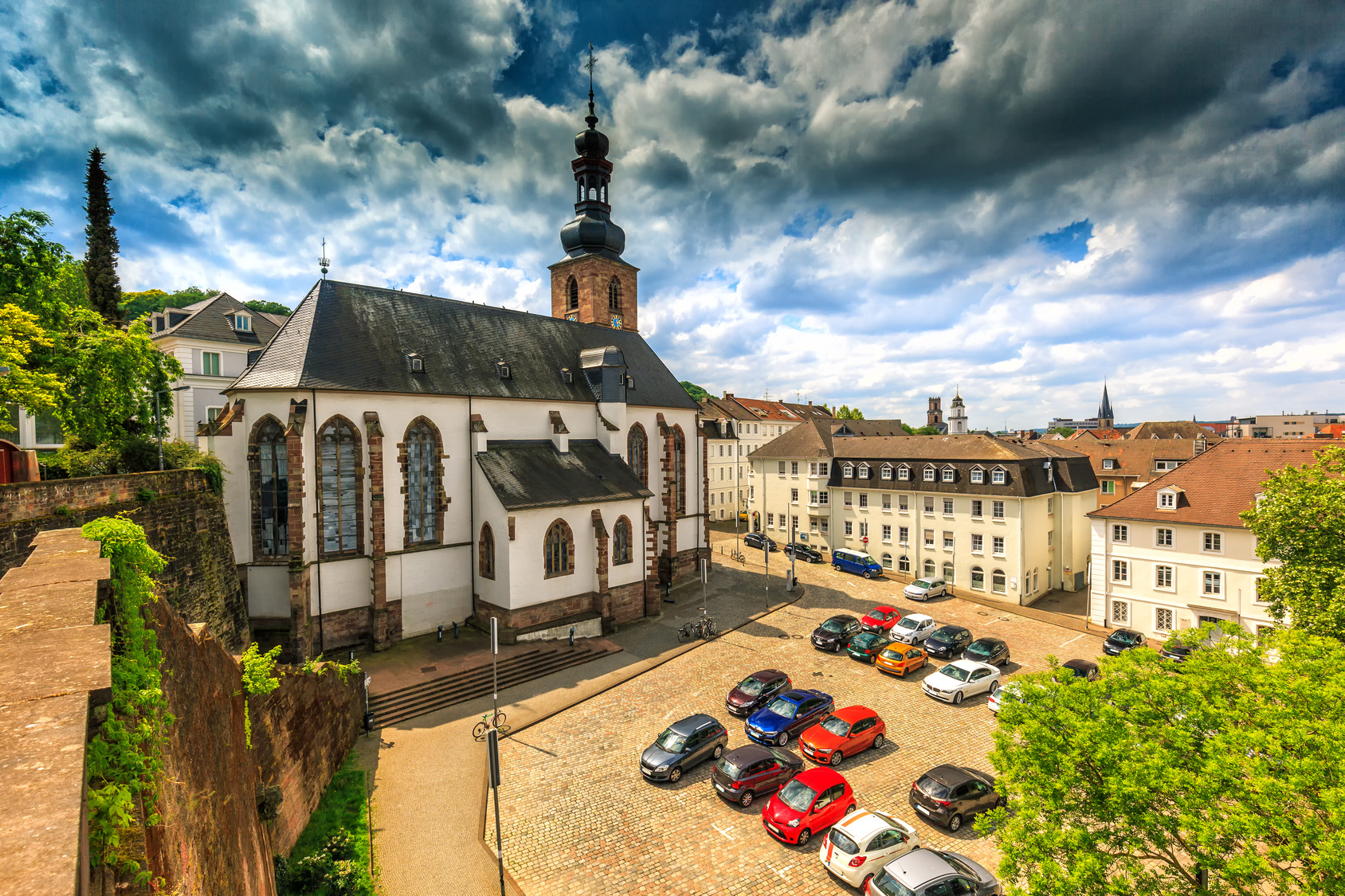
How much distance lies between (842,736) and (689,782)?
483 centimetres

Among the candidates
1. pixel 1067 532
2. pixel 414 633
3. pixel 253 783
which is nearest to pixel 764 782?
pixel 253 783

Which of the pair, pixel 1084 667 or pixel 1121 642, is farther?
pixel 1121 642

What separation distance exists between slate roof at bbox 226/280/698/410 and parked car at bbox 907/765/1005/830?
77.8 ft

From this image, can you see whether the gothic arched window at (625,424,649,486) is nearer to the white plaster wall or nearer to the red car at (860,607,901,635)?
the red car at (860,607,901,635)

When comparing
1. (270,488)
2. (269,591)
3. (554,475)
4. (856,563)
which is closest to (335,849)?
(269,591)

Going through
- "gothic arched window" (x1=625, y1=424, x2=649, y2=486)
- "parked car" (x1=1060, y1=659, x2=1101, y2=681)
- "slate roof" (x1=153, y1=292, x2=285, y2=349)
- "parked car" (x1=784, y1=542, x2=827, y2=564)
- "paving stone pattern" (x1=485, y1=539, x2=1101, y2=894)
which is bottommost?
"paving stone pattern" (x1=485, y1=539, x2=1101, y2=894)

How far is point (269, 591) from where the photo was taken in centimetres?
2362

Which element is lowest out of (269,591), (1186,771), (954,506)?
(269,591)

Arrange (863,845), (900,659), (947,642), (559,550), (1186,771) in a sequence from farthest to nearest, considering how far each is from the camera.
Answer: (559,550), (947,642), (900,659), (863,845), (1186,771)

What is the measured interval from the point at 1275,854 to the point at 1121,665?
3.74 m

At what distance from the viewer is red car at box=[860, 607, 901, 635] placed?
28.8 meters

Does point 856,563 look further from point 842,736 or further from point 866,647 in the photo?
point 842,736

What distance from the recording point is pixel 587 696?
71.9ft

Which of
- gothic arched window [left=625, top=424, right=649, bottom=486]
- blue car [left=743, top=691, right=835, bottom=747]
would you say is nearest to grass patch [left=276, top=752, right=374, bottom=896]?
blue car [left=743, top=691, right=835, bottom=747]
